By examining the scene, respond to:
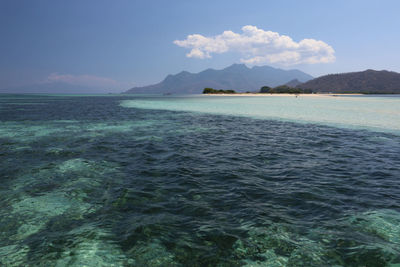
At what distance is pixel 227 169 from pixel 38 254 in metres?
8.26

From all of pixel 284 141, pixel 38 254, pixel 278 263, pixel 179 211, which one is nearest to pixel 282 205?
pixel 278 263

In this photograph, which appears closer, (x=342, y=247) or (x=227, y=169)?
(x=342, y=247)

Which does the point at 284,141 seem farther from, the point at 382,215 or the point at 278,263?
the point at 278,263

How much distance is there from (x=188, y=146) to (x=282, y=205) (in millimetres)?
9785

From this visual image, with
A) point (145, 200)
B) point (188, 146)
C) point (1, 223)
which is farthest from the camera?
point (188, 146)

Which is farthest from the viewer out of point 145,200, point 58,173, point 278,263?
point 58,173

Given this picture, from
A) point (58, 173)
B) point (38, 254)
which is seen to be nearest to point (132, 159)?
point (58, 173)

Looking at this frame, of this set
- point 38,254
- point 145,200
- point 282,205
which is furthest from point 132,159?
point 282,205

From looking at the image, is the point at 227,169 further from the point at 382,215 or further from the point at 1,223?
the point at 1,223

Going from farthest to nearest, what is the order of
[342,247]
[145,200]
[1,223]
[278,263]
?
[145,200]
[1,223]
[342,247]
[278,263]

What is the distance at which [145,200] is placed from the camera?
26.4 feet

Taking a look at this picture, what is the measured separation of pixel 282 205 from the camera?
7613 millimetres

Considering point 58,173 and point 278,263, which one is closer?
point 278,263

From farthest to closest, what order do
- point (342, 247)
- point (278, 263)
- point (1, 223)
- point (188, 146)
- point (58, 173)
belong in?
point (188, 146), point (58, 173), point (1, 223), point (342, 247), point (278, 263)
